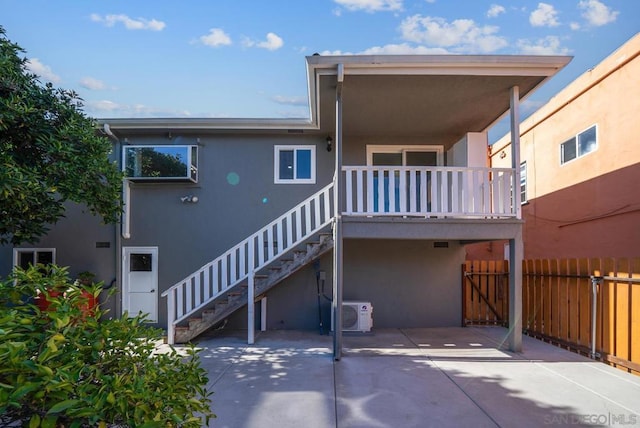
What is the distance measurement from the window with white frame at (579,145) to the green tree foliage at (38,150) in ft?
33.2

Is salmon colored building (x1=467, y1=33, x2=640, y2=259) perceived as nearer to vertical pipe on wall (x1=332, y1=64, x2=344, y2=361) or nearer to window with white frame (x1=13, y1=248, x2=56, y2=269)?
vertical pipe on wall (x1=332, y1=64, x2=344, y2=361)

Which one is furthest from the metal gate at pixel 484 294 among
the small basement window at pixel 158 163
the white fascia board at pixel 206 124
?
the small basement window at pixel 158 163

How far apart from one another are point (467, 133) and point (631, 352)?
15.2 ft

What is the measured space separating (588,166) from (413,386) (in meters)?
7.23

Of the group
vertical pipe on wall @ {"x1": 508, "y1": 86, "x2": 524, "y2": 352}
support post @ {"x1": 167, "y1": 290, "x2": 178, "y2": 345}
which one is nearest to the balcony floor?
vertical pipe on wall @ {"x1": 508, "y1": 86, "x2": 524, "y2": 352}

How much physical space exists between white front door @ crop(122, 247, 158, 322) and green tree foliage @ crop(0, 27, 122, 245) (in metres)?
2.12

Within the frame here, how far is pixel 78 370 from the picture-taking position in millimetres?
1355

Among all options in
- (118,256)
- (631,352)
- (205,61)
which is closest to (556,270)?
(631,352)

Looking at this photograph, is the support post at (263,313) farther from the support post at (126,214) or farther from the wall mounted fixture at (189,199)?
the support post at (126,214)

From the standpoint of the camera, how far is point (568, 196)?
9.10 meters

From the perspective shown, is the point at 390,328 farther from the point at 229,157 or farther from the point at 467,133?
the point at 229,157

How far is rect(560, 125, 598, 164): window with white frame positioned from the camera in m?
8.21

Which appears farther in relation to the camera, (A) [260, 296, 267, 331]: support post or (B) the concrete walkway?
(A) [260, 296, 267, 331]: support post

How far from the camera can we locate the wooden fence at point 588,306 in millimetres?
4805
